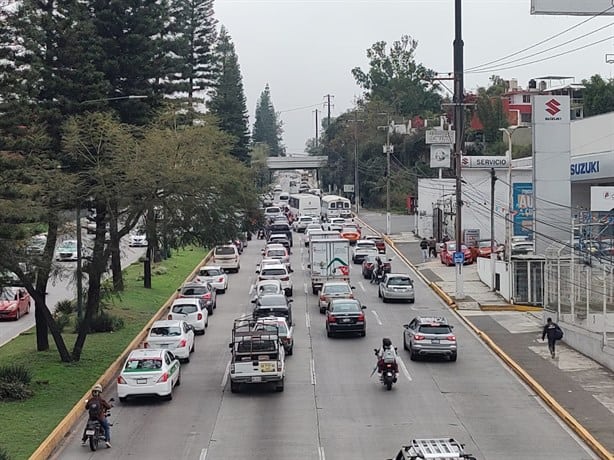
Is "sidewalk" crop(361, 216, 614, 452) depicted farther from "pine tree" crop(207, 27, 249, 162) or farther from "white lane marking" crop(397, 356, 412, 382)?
"pine tree" crop(207, 27, 249, 162)

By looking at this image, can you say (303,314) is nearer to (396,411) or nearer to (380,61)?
(396,411)

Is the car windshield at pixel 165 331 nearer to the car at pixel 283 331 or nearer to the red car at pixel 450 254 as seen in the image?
the car at pixel 283 331

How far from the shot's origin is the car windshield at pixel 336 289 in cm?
4050

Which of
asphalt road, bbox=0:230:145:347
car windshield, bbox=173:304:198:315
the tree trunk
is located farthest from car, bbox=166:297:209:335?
the tree trunk

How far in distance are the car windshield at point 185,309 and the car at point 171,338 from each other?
15.6 ft

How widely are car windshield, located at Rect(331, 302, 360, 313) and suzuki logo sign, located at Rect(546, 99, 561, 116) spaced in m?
14.3

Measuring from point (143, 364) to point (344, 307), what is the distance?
11760 millimetres

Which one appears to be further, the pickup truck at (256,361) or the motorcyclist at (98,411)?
the pickup truck at (256,361)

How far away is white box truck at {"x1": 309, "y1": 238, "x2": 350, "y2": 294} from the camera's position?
46688 millimetres

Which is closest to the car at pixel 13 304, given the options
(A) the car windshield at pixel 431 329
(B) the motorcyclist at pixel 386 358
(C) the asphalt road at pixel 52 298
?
(C) the asphalt road at pixel 52 298

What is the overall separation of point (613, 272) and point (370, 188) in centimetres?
8274

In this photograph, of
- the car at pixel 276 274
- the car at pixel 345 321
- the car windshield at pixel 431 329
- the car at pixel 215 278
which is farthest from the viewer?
the car at pixel 215 278

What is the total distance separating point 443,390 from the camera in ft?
84.3

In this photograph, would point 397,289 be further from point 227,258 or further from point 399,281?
point 227,258
